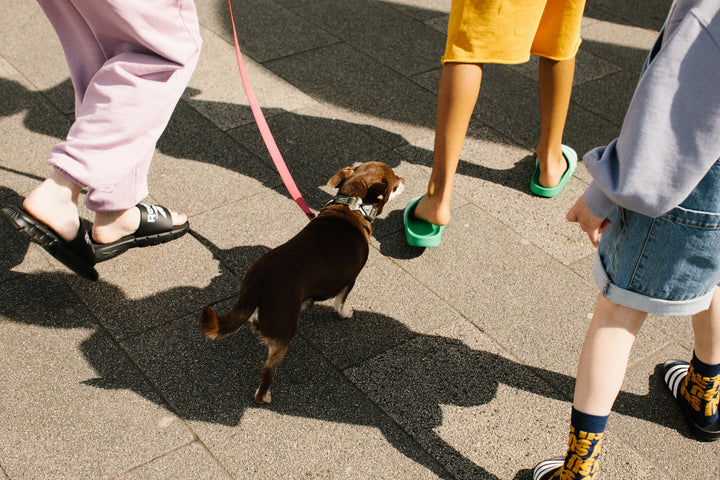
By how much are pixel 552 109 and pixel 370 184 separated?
129 centimetres

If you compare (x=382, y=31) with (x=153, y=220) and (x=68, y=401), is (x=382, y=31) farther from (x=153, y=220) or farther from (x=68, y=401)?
(x=68, y=401)

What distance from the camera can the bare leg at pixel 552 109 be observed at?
3.92 metres

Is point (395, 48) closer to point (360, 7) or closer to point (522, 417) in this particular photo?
point (360, 7)

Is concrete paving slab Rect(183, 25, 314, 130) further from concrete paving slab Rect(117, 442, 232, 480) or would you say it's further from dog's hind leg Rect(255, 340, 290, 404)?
concrete paving slab Rect(117, 442, 232, 480)

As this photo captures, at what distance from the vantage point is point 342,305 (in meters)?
3.26

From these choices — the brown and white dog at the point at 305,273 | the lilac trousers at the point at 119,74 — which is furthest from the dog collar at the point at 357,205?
the lilac trousers at the point at 119,74

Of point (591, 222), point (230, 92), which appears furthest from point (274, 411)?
point (230, 92)

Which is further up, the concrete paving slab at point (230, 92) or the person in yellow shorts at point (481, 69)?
the person in yellow shorts at point (481, 69)

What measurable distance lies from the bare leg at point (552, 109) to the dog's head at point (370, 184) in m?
1.07

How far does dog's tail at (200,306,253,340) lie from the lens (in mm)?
2531

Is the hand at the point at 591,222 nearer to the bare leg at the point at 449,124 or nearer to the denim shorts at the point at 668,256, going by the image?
the denim shorts at the point at 668,256

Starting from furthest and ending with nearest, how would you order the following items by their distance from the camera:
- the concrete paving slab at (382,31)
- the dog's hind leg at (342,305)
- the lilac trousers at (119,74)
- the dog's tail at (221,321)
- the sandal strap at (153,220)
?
the concrete paving slab at (382,31), the sandal strap at (153,220), the dog's hind leg at (342,305), the lilac trousers at (119,74), the dog's tail at (221,321)

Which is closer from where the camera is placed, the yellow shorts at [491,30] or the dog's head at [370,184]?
the yellow shorts at [491,30]

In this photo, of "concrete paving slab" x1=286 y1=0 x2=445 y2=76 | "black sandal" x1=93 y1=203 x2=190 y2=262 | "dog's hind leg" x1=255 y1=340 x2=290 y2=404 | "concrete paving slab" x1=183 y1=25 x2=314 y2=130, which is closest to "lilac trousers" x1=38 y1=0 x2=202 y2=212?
"black sandal" x1=93 y1=203 x2=190 y2=262
